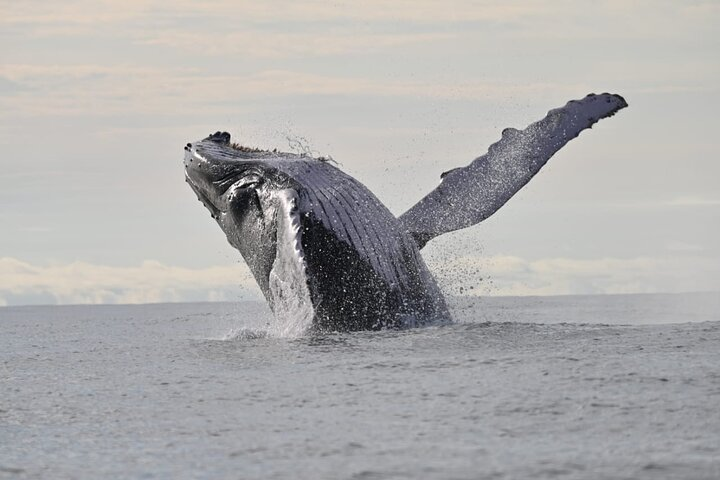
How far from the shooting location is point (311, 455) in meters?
5.48

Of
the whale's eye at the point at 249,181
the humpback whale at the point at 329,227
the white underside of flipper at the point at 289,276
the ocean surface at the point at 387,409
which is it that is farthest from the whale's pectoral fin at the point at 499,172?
the ocean surface at the point at 387,409

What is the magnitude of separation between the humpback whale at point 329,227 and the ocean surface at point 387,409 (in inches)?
18.3

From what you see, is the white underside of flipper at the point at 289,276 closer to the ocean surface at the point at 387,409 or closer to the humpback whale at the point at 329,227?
the humpback whale at the point at 329,227

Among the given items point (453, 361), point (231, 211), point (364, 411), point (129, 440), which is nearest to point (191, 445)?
point (129, 440)

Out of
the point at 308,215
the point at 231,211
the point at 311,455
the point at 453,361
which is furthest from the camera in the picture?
the point at 231,211

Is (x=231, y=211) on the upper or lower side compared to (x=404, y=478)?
upper

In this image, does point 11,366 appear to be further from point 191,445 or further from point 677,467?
point 677,467

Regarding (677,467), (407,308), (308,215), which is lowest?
(677,467)

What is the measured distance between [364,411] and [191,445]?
1164 millimetres

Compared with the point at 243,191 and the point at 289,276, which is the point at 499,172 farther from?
the point at 289,276

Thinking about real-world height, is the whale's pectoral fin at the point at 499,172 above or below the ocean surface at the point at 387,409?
above

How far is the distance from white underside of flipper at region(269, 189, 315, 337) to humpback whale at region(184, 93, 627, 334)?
12 millimetres

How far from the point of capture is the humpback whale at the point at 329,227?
10242mm

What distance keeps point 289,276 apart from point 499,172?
3.93m
